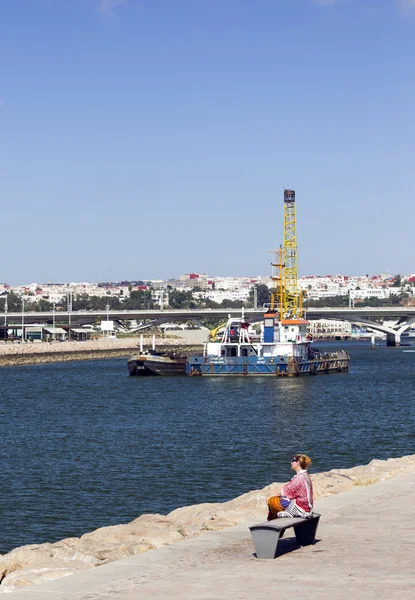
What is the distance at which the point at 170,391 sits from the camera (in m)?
68.1

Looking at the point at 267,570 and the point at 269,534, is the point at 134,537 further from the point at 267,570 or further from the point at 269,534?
the point at 267,570

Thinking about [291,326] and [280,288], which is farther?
[280,288]

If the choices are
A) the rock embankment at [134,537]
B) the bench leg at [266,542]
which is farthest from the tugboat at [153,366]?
the bench leg at [266,542]

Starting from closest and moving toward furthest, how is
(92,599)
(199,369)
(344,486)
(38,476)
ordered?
(92,599)
(344,486)
(38,476)
(199,369)

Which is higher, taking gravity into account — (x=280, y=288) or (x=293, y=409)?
(x=280, y=288)

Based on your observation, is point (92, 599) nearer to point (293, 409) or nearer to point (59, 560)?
point (59, 560)

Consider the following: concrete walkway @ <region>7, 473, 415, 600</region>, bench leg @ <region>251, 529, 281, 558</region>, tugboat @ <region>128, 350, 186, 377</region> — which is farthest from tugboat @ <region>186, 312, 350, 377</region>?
bench leg @ <region>251, 529, 281, 558</region>

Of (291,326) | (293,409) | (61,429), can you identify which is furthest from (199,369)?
(61,429)

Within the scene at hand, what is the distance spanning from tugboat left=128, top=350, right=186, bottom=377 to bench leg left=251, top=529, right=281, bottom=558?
238 ft

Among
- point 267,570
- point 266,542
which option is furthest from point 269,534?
point 267,570

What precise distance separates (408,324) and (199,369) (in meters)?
101

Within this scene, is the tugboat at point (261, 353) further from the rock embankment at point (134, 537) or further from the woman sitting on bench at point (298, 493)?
the woman sitting on bench at point (298, 493)

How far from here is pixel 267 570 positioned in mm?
12125

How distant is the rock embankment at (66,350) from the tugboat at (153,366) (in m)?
27.8
